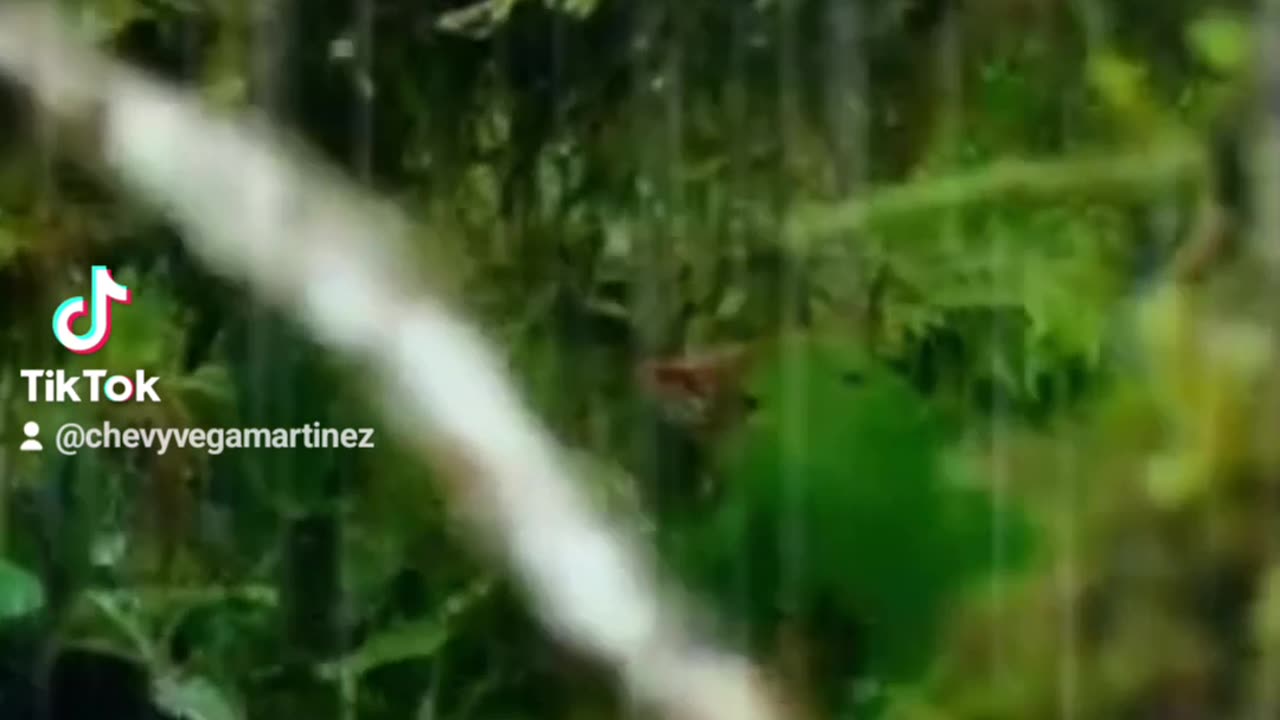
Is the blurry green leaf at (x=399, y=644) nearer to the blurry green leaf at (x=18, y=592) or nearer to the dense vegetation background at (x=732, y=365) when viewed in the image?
the dense vegetation background at (x=732, y=365)

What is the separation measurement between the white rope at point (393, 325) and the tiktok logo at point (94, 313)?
0.21ft

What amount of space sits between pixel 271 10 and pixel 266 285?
0.65ft

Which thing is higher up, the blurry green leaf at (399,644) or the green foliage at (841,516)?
the green foliage at (841,516)

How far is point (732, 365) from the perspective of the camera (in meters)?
1.59

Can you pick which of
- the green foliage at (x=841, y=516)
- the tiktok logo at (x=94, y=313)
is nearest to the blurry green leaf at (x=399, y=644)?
the green foliage at (x=841, y=516)

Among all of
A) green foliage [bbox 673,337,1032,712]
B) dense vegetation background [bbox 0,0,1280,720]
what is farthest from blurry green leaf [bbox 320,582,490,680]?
green foliage [bbox 673,337,1032,712]

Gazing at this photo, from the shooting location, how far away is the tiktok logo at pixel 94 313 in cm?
157

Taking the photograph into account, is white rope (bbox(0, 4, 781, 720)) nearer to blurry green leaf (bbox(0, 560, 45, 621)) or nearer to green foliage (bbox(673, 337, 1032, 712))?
green foliage (bbox(673, 337, 1032, 712))

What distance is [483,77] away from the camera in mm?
1595

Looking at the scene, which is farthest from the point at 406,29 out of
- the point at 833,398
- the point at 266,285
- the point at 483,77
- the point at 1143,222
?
the point at 1143,222

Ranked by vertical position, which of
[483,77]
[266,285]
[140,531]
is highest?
[483,77]

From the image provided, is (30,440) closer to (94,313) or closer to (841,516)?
(94,313)

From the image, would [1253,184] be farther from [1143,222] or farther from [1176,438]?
[1176,438]

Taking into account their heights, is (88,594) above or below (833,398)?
below
